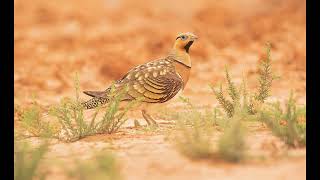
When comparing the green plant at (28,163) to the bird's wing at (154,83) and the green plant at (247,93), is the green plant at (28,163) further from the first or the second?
the green plant at (247,93)

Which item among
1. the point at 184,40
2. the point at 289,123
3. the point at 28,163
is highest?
the point at 184,40

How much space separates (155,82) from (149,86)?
66mm

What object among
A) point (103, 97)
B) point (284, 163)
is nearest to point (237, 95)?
point (103, 97)

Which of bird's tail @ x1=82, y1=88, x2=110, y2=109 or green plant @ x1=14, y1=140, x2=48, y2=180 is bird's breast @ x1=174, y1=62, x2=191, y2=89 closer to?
bird's tail @ x1=82, y1=88, x2=110, y2=109

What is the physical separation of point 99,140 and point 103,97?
0.53 metres

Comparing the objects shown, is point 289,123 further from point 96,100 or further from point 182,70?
point 96,100

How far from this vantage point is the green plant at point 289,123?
4.62 m

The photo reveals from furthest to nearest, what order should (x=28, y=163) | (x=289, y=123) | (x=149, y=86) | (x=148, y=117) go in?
(x=148, y=117)
(x=149, y=86)
(x=289, y=123)
(x=28, y=163)

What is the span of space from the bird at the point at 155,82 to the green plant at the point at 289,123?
938mm

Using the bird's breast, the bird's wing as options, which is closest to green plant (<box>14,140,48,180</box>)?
the bird's wing

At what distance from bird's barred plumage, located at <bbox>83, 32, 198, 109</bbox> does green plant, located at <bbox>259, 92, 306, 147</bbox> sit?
3.01 ft

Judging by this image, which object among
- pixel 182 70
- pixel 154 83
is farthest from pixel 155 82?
pixel 182 70

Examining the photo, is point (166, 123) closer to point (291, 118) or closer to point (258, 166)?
point (291, 118)

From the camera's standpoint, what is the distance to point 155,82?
18.3 feet
